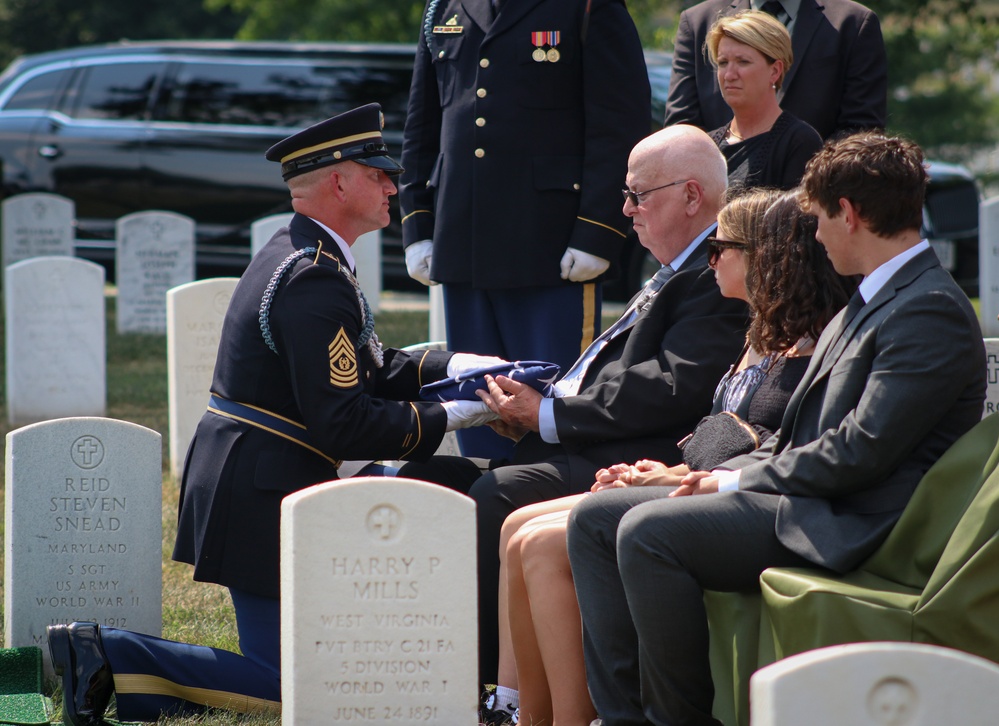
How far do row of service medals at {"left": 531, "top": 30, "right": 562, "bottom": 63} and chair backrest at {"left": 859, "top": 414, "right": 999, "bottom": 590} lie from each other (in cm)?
244

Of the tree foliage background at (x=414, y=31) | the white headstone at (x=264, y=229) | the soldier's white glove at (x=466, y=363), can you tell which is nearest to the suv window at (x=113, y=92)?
the white headstone at (x=264, y=229)

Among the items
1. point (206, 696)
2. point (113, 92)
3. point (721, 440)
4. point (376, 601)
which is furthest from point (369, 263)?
point (376, 601)

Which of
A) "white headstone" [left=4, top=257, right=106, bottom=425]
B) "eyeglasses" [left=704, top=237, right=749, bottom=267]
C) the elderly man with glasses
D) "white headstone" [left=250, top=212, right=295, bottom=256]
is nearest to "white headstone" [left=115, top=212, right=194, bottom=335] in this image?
"white headstone" [left=250, top=212, right=295, bottom=256]

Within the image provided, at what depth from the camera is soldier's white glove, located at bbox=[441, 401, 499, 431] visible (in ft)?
13.9

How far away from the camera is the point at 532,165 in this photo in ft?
16.7

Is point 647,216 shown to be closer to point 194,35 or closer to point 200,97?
point 200,97

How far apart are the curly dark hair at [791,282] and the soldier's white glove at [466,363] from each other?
1.02 m

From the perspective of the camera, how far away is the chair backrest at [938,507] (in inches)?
119

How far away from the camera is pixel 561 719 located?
3.59m

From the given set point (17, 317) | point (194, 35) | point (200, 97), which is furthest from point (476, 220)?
point (194, 35)

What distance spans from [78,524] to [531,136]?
2.09 metres

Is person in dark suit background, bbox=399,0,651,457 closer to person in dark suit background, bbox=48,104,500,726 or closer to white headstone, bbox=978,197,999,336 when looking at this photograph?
person in dark suit background, bbox=48,104,500,726

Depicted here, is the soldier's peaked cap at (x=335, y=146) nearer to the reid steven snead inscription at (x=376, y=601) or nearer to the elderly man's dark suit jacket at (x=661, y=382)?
the elderly man's dark suit jacket at (x=661, y=382)

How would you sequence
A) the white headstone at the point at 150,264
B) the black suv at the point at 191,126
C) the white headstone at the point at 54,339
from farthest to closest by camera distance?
the black suv at the point at 191,126
the white headstone at the point at 150,264
the white headstone at the point at 54,339
